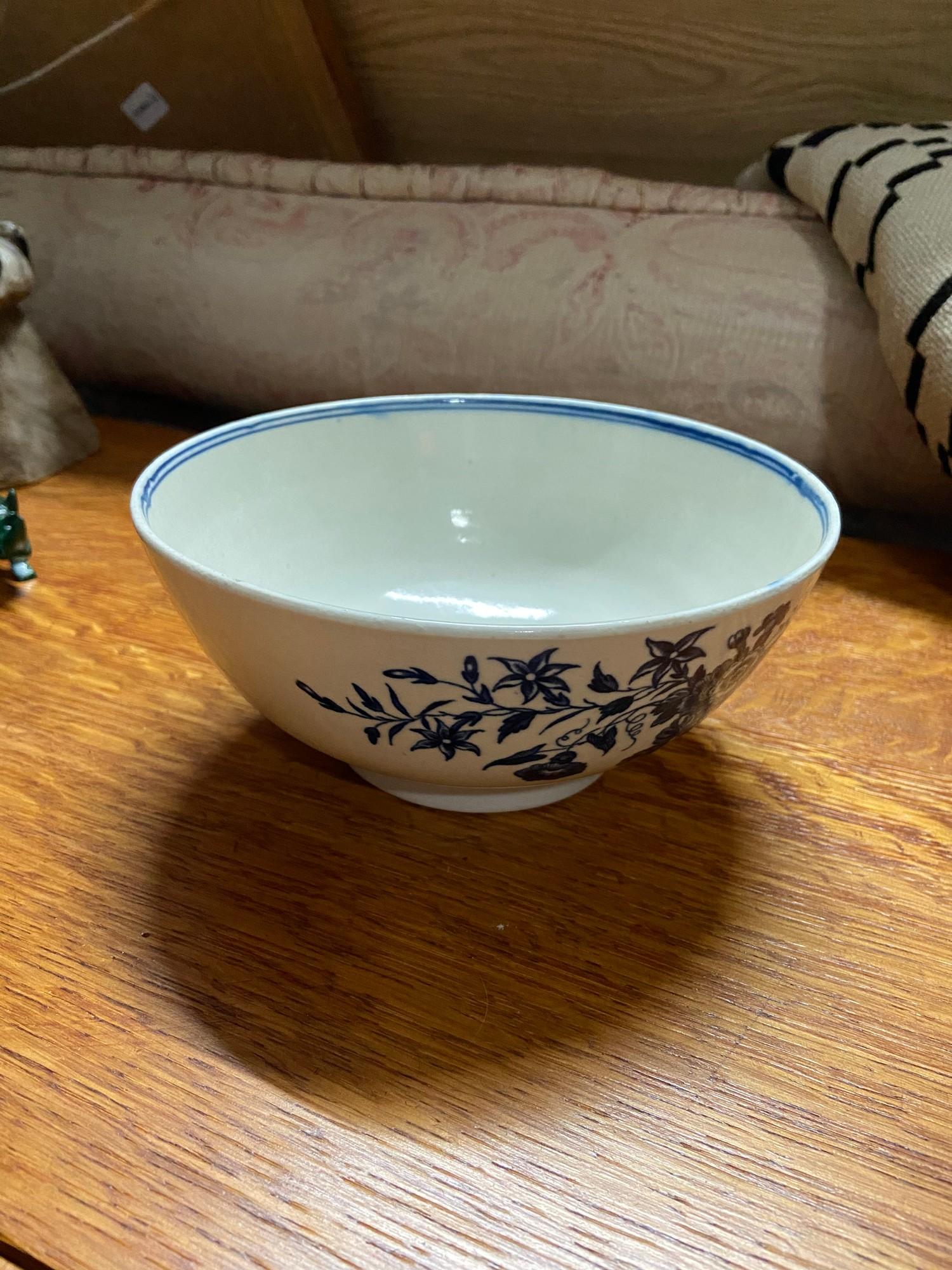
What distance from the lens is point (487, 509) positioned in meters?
0.57

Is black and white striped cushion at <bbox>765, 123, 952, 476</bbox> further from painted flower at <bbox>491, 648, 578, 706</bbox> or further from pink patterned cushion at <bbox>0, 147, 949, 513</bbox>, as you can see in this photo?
painted flower at <bbox>491, 648, 578, 706</bbox>

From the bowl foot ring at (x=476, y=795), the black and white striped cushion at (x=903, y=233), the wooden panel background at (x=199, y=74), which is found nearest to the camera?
the bowl foot ring at (x=476, y=795)

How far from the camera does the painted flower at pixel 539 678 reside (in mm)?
312

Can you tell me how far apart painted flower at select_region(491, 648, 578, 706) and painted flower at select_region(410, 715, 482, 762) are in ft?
0.07

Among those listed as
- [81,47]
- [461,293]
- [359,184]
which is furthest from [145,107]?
[461,293]

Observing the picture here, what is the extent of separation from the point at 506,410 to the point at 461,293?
11.4 inches

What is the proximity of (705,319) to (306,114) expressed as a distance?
0.46 metres

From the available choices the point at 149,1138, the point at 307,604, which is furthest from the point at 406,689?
the point at 149,1138

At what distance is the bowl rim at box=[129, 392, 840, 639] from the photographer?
0.31 m

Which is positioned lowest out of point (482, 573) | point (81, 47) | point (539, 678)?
point (482, 573)

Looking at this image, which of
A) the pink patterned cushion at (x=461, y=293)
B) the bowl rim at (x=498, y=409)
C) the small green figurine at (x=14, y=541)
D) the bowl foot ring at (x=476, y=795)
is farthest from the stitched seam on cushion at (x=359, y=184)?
the bowl foot ring at (x=476, y=795)

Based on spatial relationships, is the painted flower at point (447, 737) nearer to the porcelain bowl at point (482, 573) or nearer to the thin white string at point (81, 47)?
the porcelain bowl at point (482, 573)

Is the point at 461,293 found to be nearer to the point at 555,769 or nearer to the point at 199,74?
the point at 199,74

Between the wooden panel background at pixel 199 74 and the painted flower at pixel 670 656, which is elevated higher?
the wooden panel background at pixel 199 74
